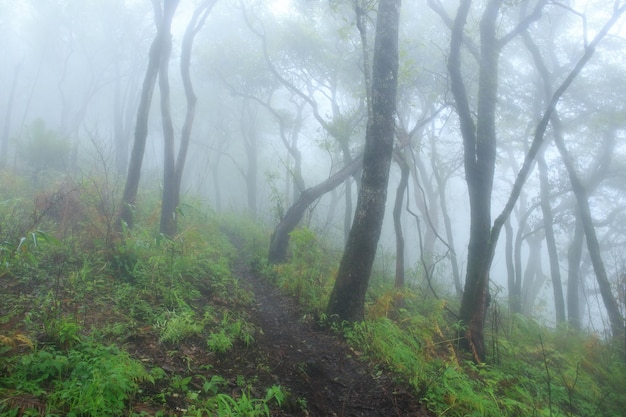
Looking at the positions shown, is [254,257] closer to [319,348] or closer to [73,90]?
[319,348]

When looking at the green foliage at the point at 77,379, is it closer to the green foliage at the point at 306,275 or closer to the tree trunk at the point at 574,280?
the green foliage at the point at 306,275

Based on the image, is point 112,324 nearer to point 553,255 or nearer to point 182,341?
point 182,341

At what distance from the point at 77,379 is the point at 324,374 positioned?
9.22ft

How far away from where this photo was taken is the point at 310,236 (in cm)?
842

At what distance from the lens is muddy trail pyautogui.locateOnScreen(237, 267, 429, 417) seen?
13.7ft

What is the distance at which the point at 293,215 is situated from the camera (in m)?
11.0

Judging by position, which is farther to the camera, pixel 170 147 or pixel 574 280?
pixel 574 280

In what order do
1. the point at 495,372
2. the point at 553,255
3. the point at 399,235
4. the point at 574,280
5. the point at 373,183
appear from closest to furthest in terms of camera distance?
the point at 495,372 → the point at 373,183 → the point at 399,235 → the point at 553,255 → the point at 574,280

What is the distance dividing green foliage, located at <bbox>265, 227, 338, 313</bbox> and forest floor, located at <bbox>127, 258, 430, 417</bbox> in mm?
1382

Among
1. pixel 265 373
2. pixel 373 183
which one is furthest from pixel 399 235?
pixel 265 373

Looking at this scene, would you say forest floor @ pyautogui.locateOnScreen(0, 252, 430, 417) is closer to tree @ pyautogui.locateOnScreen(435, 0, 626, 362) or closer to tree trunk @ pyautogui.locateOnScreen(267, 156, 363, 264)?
tree @ pyautogui.locateOnScreen(435, 0, 626, 362)

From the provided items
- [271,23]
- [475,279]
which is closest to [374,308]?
[475,279]

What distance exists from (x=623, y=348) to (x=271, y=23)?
17.5 meters

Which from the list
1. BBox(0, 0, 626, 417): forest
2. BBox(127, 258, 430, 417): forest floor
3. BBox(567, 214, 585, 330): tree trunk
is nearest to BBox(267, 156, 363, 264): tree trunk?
BBox(0, 0, 626, 417): forest
